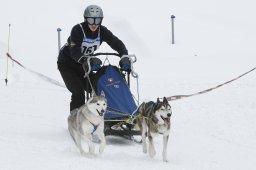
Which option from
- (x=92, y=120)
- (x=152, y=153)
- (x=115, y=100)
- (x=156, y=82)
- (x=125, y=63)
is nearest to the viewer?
(x=92, y=120)

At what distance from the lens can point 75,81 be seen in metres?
6.61

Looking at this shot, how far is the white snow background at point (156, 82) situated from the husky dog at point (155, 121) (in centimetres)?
17

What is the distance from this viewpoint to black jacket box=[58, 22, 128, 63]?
6.32 metres

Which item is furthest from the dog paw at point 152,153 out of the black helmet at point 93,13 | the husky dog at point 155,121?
the black helmet at point 93,13

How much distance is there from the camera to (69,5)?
61.7ft

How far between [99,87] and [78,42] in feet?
1.83

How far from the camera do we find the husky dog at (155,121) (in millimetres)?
5547

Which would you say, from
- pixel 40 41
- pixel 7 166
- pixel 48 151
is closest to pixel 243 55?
pixel 40 41

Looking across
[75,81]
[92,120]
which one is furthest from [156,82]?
[92,120]

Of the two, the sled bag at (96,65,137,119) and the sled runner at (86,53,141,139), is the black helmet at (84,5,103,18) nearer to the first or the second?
the sled runner at (86,53,141,139)

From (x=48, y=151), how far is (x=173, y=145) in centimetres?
168

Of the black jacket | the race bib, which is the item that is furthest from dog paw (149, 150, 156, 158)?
the race bib

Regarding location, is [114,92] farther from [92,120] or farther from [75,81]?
[92,120]

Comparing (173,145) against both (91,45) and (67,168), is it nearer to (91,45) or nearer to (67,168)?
(91,45)
